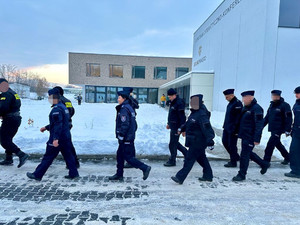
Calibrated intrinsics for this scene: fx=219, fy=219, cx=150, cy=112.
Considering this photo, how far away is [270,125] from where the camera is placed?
547cm

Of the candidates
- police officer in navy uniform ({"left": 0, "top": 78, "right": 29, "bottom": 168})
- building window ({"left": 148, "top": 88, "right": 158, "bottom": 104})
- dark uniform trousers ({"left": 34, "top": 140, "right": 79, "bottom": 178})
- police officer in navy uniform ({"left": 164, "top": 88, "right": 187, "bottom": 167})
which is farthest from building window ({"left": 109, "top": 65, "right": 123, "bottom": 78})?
dark uniform trousers ({"left": 34, "top": 140, "right": 79, "bottom": 178})

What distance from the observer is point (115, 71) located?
1459 inches

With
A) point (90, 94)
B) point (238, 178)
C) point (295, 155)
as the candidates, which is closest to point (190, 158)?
point (238, 178)

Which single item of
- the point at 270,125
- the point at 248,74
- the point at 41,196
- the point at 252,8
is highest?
the point at 252,8

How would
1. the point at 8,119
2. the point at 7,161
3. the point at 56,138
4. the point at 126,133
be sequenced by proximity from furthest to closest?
the point at 7,161
the point at 8,119
the point at 126,133
the point at 56,138

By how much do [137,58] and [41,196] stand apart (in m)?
35.0

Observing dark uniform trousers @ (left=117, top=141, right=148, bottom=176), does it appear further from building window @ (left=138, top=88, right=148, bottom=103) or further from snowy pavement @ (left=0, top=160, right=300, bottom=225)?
building window @ (left=138, top=88, right=148, bottom=103)

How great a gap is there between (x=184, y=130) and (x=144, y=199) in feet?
5.61

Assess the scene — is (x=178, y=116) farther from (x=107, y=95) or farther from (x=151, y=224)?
(x=107, y=95)

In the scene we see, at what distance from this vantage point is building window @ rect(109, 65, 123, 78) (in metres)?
37.0

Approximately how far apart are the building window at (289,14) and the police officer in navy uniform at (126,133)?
38.1 ft

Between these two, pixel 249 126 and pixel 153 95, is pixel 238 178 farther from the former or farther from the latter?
pixel 153 95

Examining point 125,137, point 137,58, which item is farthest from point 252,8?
point 137,58

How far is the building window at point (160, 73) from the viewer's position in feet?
123
